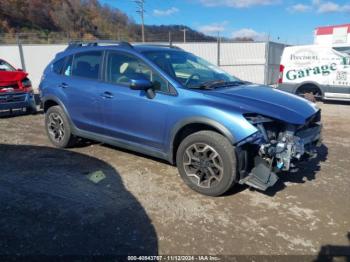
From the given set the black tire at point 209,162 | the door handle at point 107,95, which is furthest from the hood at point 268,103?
the door handle at point 107,95

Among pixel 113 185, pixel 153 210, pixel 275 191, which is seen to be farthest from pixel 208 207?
pixel 113 185

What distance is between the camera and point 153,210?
373cm

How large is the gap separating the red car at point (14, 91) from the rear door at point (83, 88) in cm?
353

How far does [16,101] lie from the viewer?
866cm

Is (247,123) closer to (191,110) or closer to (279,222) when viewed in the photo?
(191,110)

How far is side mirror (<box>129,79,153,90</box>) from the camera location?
13.9 ft

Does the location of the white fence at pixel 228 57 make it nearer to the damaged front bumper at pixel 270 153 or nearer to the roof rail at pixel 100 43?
the roof rail at pixel 100 43

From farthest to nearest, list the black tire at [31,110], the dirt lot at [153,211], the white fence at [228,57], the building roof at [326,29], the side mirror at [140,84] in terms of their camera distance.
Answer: the building roof at [326,29] < the white fence at [228,57] < the black tire at [31,110] < the side mirror at [140,84] < the dirt lot at [153,211]

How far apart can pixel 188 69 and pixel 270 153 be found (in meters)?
1.78

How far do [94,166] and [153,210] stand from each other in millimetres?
1695

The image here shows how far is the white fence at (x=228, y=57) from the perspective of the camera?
15820 millimetres

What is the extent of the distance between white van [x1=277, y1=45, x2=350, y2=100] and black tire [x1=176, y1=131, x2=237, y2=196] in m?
8.10

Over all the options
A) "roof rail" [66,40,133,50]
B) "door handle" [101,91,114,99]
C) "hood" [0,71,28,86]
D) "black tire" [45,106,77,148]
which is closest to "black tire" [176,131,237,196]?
"door handle" [101,91,114,99]

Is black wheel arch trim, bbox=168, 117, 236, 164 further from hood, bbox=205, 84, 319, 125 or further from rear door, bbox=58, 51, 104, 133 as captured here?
rear door, bbox=58, 51, 104, 133
